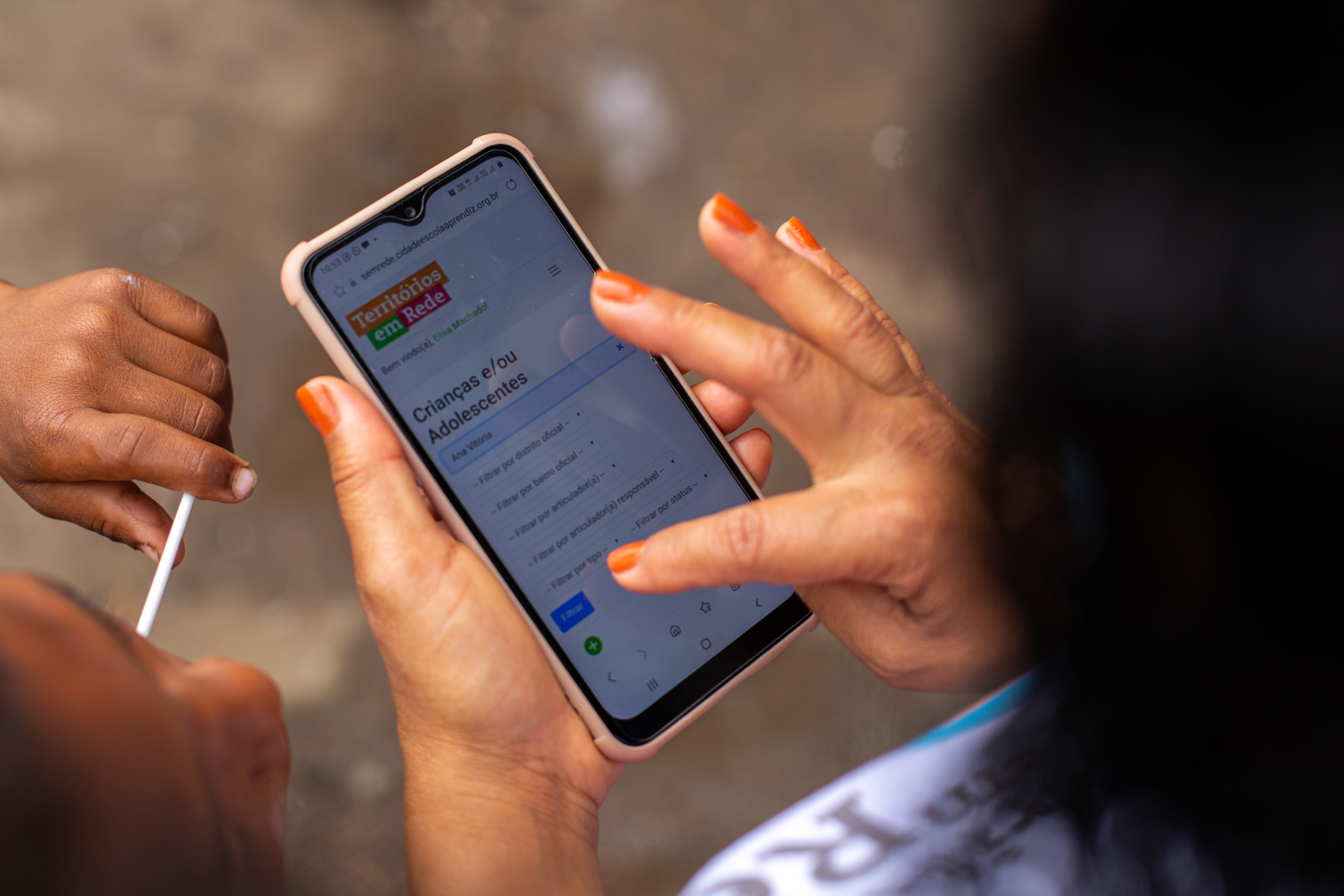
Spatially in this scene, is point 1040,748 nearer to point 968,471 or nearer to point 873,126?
point 968,471

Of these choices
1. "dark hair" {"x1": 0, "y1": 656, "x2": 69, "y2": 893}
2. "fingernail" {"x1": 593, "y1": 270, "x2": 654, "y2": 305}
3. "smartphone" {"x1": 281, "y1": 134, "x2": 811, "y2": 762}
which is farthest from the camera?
"smartphone" {"x1": 281, "y1": 134, "x2": 811, "y2": 762}

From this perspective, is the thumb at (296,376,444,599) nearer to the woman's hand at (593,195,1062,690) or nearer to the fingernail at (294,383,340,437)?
the fingernail at (294,383,340,437)

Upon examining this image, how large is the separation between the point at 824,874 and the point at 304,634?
2.35ft

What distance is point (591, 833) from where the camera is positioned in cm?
52

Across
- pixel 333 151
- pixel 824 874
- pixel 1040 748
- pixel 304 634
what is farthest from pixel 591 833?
pixel 333 151

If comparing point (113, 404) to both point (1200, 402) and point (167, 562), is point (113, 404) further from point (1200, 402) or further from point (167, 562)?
point (1200, 402)

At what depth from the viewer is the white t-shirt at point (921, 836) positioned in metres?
0.42

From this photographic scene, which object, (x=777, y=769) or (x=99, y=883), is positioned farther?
(x=777, y=769)

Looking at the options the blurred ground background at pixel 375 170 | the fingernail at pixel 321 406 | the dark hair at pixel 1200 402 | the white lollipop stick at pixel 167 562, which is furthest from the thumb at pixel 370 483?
the blurred ground background at pixel 375 170

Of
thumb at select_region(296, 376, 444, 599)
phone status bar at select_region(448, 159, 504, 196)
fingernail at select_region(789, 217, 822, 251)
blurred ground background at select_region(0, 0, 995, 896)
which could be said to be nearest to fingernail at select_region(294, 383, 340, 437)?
thumb at select_region(296, 376, 444, 599)

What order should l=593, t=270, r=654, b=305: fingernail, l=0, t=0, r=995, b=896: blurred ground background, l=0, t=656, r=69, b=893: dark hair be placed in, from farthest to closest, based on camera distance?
l=0, t=0, r=995, b=896: blurred ground background
l=593, t=270, r=654, b=305: fingernail
l=0, t=656, r=69, b=893: dark hair

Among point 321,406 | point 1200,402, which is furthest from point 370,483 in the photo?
point 1200,402

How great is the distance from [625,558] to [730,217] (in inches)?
7.3

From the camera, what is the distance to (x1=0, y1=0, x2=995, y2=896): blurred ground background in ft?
3.09
